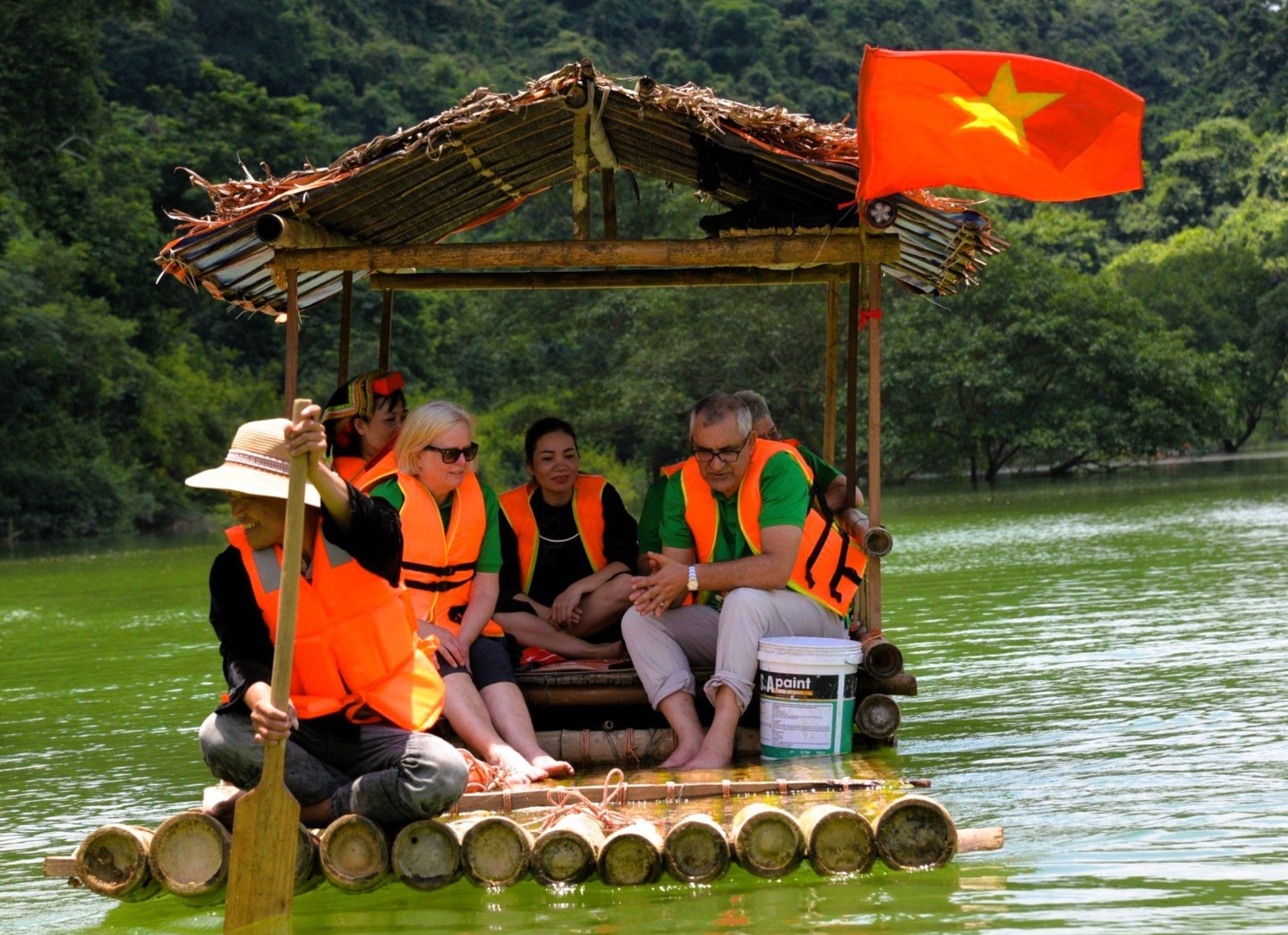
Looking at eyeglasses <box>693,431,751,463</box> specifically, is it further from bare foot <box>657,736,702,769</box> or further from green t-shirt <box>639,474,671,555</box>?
bare foot <box>657,736,702,769</box>

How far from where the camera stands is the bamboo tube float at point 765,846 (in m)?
4.87

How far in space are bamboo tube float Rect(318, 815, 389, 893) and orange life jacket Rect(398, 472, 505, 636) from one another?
1.44m

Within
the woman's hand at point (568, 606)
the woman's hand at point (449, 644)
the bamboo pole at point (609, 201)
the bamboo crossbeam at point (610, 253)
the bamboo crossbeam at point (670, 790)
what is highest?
the bamboo pole at point (609, 201)

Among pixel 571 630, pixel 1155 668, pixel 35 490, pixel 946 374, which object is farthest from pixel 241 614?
pixel 946 374

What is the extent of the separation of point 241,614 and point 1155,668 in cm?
593

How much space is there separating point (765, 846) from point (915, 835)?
0.44 metres

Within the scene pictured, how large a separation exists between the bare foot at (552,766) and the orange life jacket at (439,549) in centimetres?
66

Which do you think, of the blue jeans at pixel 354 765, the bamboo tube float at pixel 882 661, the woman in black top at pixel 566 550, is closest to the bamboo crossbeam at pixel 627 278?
the woman in black top at pixel 566 550

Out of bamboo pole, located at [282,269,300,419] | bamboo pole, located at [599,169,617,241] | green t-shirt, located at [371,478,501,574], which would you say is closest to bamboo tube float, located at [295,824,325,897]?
green t-shirt, located at [371,478,501,574]

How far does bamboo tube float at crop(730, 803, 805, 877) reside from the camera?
4.87 m

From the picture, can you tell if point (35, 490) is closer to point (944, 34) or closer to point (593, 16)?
point (593, 16)

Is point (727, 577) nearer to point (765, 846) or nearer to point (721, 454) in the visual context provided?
point (721, 454)

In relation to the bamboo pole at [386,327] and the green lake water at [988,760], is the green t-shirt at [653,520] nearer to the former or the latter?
the green lake water at [988,760]

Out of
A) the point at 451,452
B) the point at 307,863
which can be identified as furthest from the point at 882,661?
the point at 307,863
